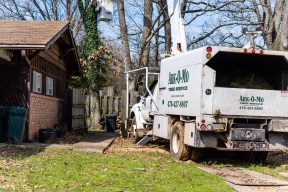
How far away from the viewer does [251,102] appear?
10.6 meters

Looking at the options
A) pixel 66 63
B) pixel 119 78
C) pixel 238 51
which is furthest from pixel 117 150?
pixel 119 78

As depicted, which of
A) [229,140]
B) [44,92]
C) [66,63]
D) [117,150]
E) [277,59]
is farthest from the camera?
[66,63]

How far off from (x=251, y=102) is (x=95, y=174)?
14.5ft

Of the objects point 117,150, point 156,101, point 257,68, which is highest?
point 257,68

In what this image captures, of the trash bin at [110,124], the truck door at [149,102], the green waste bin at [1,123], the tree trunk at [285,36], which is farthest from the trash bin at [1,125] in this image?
the tree trunk at [285,36]

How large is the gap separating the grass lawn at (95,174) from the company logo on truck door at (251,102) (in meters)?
1.98

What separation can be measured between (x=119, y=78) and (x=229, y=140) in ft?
102

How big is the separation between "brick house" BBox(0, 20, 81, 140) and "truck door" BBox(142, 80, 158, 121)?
3.79 metres

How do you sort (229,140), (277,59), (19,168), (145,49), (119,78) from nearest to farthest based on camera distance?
1. (19,168)
2. (229,140)
3. (277,59)
4. (145,49)
5. (119,78)

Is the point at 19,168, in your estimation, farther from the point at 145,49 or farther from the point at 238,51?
the point at 145,49

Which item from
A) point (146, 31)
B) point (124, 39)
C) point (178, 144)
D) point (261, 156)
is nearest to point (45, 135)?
point (178, 144)

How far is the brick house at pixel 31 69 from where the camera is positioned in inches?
526

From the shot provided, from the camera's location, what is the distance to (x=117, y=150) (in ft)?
44.9

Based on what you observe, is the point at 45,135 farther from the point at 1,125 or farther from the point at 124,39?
the point at 124,39
